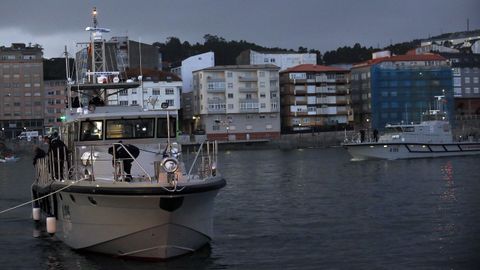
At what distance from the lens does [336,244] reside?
2003 cm

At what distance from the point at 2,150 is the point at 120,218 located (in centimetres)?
9345

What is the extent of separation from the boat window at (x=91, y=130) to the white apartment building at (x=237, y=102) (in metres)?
95.8

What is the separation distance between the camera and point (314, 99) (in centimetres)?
12362

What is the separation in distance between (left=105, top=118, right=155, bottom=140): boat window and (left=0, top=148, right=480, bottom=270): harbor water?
315 cm

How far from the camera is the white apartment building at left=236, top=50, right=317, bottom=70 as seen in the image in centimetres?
13388

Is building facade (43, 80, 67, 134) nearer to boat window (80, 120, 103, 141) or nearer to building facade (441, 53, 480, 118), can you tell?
building facade (441, 53, 480, 118)

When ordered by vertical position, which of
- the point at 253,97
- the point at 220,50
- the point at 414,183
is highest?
the point at 220,50

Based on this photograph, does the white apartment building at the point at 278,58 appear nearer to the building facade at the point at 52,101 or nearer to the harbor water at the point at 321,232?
the building facade at the point at 52,101

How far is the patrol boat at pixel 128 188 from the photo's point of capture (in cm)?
1684

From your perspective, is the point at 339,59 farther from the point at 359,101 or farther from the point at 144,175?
the point at 144,175

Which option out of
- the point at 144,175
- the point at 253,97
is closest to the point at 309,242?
the point at 144,175

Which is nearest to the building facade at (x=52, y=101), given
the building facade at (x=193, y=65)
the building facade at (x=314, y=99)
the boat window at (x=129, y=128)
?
the building facade at (x=193, y=65)

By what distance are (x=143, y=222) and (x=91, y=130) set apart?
3.93 meters

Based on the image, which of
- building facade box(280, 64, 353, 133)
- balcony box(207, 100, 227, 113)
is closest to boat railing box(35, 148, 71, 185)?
balcony box(207, 100, 227, 113)
